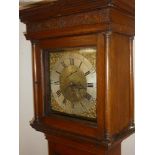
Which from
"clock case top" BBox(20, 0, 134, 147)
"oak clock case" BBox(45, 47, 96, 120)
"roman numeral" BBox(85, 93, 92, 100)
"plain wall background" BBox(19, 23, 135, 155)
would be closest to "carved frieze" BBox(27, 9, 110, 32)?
"clock case top" BBox(20, 0, 134, 147)

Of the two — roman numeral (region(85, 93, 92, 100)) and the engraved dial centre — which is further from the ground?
the engraved dial centre

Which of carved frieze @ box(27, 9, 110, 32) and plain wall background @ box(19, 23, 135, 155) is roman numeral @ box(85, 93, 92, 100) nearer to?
carved frieze @ box(27, 9, 110, 32)

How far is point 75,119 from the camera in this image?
108 cm

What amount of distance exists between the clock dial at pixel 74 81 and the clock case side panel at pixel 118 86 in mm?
86

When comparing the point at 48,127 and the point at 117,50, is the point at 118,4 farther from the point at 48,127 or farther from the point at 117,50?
the point at 48,127

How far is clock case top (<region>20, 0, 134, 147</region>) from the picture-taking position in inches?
36.3

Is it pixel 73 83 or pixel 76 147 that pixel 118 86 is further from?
pixel 76 147

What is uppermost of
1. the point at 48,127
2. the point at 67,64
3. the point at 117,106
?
the point at 67,64

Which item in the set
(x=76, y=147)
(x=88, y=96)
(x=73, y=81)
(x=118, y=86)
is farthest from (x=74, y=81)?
(x=76, y=147)

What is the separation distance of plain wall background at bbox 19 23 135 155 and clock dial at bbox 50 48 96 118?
60cm

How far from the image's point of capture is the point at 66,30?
3.36ft

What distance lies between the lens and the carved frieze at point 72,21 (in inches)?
35.8
